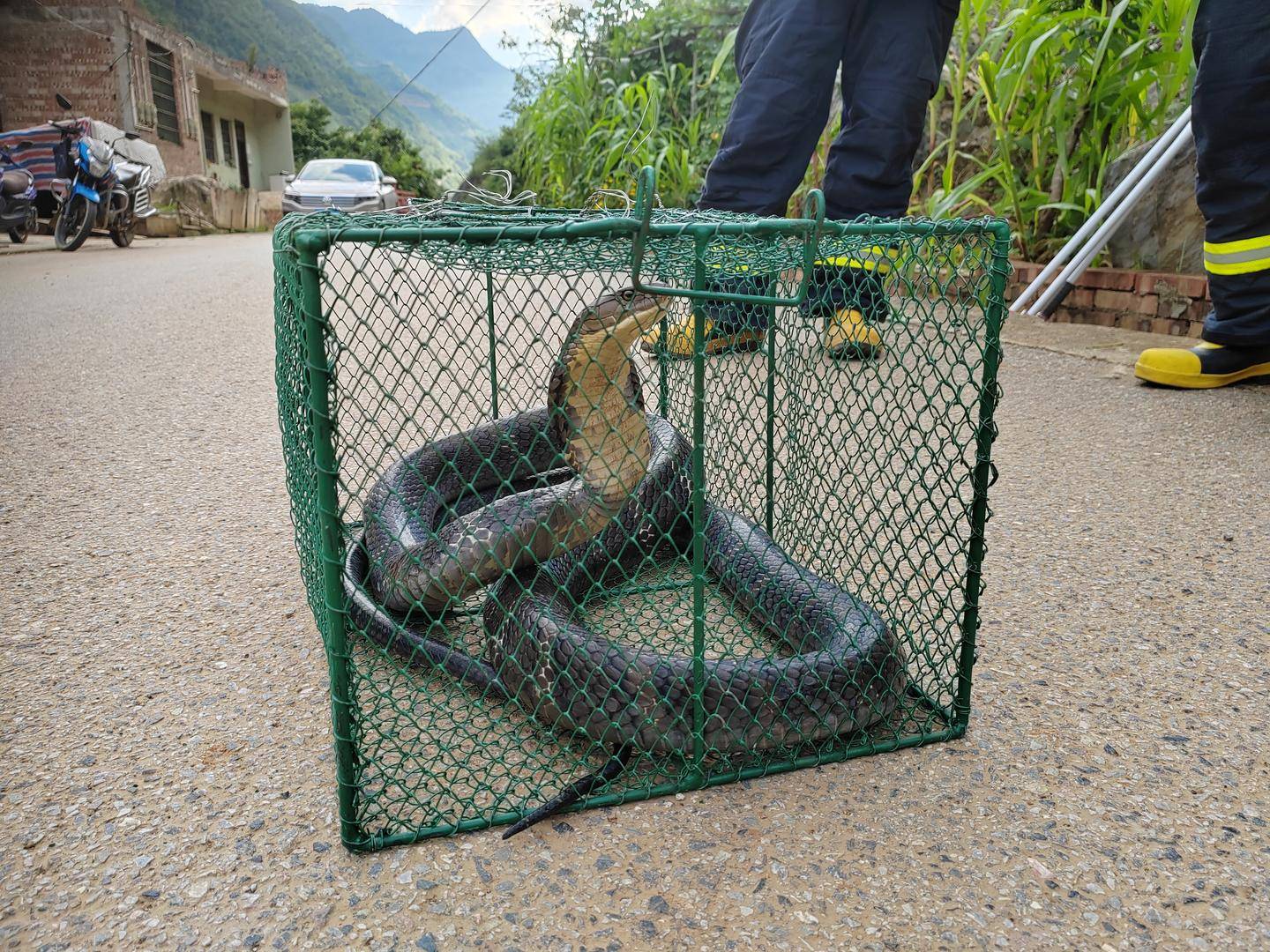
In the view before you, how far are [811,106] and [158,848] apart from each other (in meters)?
3.30

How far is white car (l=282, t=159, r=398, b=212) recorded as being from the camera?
1711cm

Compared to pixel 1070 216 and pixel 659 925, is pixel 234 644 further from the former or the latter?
pixel 1070 216

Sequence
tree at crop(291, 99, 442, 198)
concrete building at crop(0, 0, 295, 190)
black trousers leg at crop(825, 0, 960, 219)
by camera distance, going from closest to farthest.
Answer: black trousers leg at crop(825, 0, 960, 219)
concrete building at crop(0, 0, 295, 190)
tree at crop(291, 99, 442, 198)

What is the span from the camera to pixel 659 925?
1201 millimetres

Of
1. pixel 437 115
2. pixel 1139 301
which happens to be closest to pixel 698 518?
pixel 1139 301

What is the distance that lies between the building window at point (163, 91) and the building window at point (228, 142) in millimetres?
5711

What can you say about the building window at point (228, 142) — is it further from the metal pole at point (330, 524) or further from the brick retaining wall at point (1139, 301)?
the metal pole at point (330, 524)

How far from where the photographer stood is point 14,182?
1047 cm

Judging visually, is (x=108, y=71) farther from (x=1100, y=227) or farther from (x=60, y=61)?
(x=1100, y=227)

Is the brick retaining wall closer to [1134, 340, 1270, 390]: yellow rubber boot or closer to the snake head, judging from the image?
[1134, 340, 1270, 390]: yellow rubber boot

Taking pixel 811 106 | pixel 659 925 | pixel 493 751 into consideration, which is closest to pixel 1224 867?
pixel 659 925

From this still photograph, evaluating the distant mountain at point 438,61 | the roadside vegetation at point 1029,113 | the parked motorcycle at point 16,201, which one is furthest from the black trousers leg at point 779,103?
the distant mountain at point 438,61

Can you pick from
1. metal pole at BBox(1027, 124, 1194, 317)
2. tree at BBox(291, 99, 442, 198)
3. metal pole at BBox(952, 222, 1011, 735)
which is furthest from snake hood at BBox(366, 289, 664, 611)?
tree at BBox(291, 99, 442, 198)

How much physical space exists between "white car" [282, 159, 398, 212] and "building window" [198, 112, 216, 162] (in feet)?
41.5
